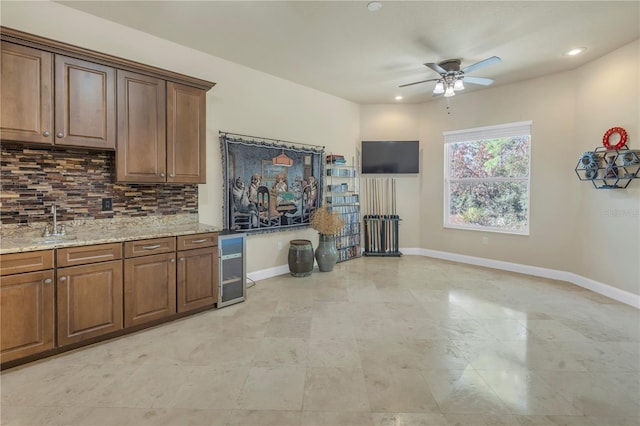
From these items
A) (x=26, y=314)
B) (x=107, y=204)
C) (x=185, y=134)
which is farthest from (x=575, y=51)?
(x=26, y=314)

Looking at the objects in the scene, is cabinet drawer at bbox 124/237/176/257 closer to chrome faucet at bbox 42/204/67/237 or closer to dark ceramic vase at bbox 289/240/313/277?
chrome faucet at bbox 42/204/67/237

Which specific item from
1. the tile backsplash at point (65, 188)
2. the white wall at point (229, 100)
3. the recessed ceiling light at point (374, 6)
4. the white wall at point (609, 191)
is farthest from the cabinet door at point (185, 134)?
the white wall at point (609, 191)

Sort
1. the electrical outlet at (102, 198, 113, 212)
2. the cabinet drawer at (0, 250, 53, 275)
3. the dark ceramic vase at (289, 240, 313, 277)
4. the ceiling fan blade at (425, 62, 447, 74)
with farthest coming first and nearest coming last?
the dark ceramic vase at (289, 240, 313, 277) → the ceiling fan blade at (425, 62, 447, 74) → the electrical outlet at (102, 198, 113, 212) → the cabinet drawer at (0, 250, 53, 275)

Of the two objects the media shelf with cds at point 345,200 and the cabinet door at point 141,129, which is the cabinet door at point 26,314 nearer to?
the cabinet door at point 141,129

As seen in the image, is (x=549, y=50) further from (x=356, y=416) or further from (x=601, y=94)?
(x=356, y=416)

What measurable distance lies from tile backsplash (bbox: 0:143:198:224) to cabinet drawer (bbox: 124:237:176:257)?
58 cm

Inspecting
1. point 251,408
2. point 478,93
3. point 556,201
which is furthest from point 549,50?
point 251,408

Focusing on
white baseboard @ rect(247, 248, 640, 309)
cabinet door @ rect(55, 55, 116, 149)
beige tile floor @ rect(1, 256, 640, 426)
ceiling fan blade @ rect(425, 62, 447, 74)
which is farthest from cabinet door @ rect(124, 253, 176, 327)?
ceiling fan blade @ rect(425, 62, 447, 74)

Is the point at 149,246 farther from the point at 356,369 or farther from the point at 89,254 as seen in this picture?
the point at 356,369

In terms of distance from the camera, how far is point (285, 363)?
2.39 m

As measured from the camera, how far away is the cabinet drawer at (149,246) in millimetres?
2772

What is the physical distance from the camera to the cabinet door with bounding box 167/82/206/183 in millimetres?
3217

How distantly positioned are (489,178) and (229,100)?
441 cm

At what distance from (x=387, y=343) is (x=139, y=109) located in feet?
10.4
